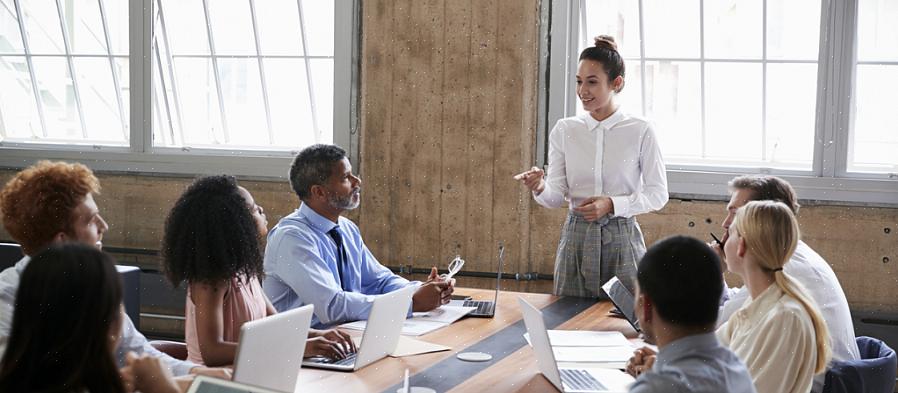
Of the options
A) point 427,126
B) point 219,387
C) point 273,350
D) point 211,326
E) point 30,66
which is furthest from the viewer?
point 30,66

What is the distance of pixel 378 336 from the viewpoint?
2.74 meters

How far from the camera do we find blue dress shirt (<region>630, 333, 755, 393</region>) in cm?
189

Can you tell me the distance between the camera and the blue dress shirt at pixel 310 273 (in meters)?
3.34

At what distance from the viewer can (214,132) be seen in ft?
20.8

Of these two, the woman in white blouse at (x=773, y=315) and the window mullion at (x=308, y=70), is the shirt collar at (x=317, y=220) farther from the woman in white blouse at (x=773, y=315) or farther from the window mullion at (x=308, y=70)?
the window mullion at (x=308, y=70)

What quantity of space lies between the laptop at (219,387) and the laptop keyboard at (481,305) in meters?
1.91

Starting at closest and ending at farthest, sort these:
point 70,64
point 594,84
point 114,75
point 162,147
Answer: point 594,84 → point 162,147 → point 114,75 → point 70,64

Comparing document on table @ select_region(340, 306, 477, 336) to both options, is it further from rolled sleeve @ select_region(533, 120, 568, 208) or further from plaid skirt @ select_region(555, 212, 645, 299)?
rolled sleeve @ select_region(533, 120, 568, 208)

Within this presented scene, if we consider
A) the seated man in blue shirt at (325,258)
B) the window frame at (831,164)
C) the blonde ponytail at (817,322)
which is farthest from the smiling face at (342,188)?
the window frame at (831,164)

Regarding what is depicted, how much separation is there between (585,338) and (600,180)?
1.31 metres

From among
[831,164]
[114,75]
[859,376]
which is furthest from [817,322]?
[114,75]

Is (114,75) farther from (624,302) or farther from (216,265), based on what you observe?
(624,302)

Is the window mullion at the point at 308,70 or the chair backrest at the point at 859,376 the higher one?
the window mullion at the point at 308,70

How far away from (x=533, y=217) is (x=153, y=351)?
3259 millimetres
